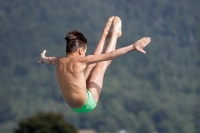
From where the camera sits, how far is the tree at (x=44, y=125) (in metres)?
33.1

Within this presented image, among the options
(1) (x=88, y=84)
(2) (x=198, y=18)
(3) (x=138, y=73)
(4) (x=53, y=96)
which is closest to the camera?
(1) (x=88, y=84)

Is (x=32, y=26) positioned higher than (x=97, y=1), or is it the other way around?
(x=97, y=1)

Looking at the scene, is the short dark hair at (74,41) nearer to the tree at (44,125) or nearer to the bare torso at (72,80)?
the bare torso at (72,80)

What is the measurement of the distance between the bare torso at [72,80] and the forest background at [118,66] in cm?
6002

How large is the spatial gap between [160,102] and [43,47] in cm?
1826

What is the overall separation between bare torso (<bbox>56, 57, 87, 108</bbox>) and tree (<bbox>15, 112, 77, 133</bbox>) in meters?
22.5

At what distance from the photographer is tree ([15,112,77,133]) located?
33.1 meters

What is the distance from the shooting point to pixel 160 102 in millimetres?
94000

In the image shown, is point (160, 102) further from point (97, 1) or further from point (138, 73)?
point (97, 1)

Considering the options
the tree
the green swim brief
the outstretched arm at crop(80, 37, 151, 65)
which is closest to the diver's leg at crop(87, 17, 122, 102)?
the green swim brief

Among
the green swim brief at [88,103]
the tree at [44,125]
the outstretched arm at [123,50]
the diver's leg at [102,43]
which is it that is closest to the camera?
the outstretched arm at [123,50]

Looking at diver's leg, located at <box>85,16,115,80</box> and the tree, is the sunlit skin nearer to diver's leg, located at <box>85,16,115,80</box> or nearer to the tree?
diver's leg, located at <box>85,16,115,80</box>

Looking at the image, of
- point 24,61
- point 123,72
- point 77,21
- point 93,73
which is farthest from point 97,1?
point 93,73

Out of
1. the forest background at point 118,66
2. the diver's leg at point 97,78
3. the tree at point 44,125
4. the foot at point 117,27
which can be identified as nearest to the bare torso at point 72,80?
the diver's leg at point 97,78
